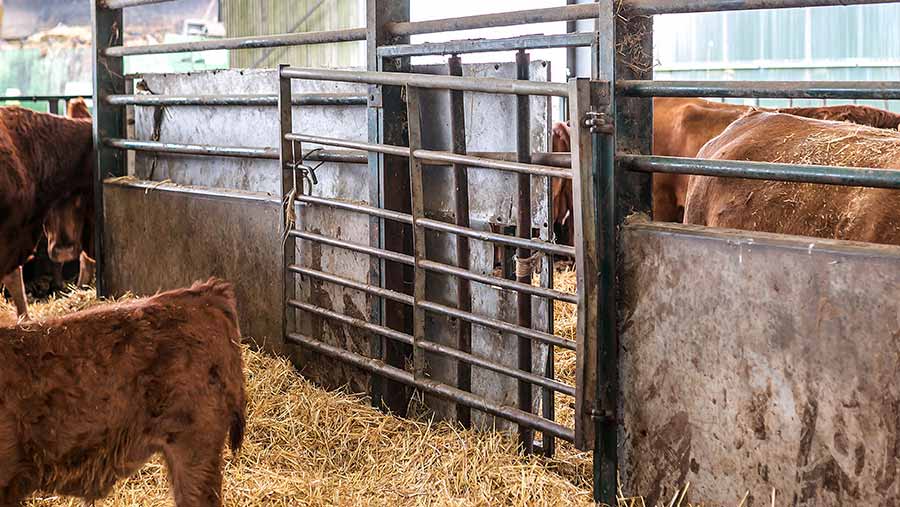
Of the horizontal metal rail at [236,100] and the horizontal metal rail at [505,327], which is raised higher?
the horizontal metal rail at [236,100]

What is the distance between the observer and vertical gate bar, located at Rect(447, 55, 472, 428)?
4301 mm

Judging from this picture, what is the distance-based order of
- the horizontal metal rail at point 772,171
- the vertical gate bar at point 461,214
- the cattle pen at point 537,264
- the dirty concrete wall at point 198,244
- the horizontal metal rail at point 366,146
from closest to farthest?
1. the horizontal metal rail at point 772,171
2. the cattle pen at point 537,264
3. the horizontal metal rail at point 366,146
4. the vertical gate bar at point 461,214
5. the dirty concrete wall at point 198,244

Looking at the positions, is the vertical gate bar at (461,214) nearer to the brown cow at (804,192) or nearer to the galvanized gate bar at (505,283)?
the galvanized gate bar at (505,283)

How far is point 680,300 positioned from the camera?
11.2ft

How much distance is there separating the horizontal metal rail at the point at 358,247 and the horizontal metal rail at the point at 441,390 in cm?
49

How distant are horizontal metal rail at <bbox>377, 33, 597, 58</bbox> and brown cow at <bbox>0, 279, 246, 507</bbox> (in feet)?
4.77

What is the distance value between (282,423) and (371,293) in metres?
0.74

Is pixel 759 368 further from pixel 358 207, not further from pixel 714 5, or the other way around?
pixel 358 207

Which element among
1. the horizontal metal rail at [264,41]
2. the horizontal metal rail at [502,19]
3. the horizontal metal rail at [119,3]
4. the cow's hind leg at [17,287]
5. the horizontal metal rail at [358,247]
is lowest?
the cow's hind leg at [17,287]

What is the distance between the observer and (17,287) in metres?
7.02

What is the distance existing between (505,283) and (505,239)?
0.17 meters

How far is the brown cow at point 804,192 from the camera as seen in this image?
3.77m

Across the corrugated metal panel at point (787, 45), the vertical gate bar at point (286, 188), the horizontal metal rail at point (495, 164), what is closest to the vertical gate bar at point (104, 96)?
the vertical gate bar at point (286, 188)

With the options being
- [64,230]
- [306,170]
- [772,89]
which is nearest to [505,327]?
[772,89]
